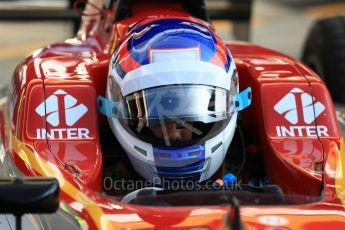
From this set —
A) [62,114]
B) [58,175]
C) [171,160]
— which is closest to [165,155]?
[171,160]

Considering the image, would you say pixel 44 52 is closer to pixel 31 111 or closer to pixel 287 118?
pixel 31 111

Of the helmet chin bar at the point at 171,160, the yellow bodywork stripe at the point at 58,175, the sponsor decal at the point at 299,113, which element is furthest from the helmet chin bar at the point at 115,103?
the yellow bodywork stripe at the point at 58,175

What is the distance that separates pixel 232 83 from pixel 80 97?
0.61 metres

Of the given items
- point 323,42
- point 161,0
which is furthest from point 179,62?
point 323,42

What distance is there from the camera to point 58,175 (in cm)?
307

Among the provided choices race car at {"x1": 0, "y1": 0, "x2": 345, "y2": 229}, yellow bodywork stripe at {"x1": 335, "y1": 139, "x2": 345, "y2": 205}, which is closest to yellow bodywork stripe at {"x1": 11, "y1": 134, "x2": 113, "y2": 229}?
race car at {"x1": 0, "y1": 0, "x2": 345, "y2": 229}

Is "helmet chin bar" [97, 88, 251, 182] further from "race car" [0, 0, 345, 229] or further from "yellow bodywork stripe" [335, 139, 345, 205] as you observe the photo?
"yellow bodywork stripe" [335, 139, 345, 205]

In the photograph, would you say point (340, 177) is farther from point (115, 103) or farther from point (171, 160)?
point (115, 103)

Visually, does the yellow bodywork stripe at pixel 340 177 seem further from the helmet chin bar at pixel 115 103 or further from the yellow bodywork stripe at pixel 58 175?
the yellow bodywork stripe at pixel 58 175

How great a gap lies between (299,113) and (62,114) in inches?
36.9

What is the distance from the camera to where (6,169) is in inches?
130

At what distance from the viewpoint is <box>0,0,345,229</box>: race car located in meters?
2.84

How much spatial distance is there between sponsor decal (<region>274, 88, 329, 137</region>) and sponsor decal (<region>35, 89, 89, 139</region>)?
30.5 inches

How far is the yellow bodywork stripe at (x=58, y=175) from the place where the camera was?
285 cm
